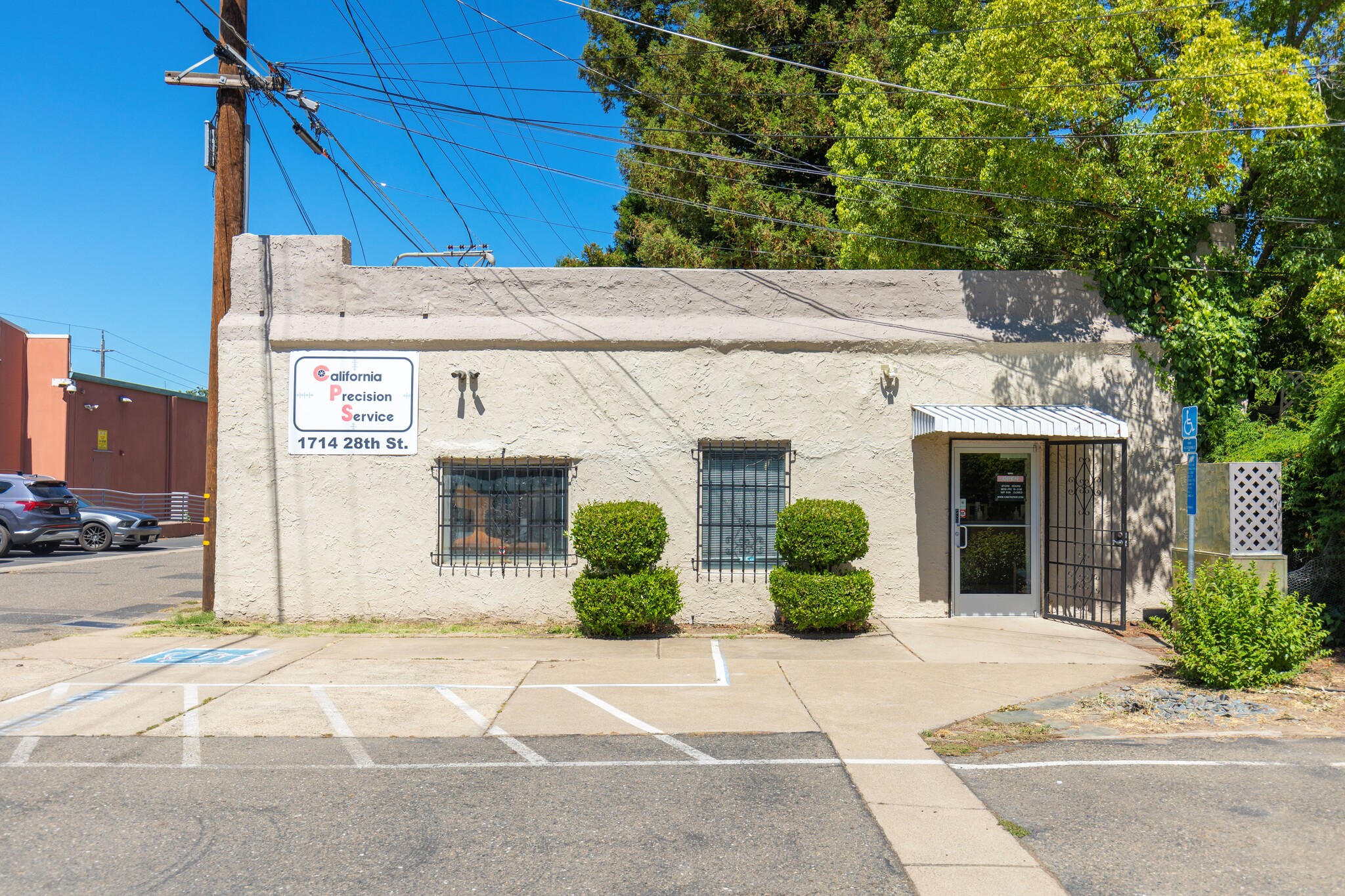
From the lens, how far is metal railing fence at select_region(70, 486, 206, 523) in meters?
29.5

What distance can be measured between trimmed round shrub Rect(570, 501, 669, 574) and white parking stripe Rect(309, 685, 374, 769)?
3.21 metres

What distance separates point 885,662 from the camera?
9219 mm

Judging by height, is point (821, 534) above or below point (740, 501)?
below

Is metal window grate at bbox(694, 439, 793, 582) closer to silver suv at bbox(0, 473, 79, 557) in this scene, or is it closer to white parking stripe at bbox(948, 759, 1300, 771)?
white parking stripe at bbox(948, 759, 1300, 771)

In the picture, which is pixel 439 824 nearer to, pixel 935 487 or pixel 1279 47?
pixel 935 487

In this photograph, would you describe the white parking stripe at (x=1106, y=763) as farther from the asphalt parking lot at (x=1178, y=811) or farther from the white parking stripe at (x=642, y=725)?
the white parking stripe at (x=642, y=725)

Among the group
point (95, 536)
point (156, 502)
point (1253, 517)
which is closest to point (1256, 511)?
point (1253, 517)

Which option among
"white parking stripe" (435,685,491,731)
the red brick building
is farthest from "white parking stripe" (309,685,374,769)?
the red brick building

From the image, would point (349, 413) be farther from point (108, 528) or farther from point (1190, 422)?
point (108, 528)

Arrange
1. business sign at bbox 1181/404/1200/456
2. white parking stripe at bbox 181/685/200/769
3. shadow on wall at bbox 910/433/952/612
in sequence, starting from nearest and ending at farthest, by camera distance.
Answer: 1. white parking stripe at bbox 181/685/200/769
2. business sign at bbox 1181/404/1200/456
3. shadow on wall at bbox 910/433/952/612

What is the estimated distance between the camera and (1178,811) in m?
5.20

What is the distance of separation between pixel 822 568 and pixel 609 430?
2974 mm

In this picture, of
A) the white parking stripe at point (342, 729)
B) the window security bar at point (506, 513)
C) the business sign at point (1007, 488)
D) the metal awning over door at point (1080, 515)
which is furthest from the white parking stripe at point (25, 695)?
the business sign at point (1007, 488)

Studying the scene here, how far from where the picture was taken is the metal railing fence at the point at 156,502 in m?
29.5
